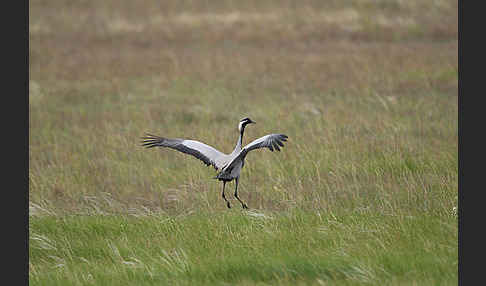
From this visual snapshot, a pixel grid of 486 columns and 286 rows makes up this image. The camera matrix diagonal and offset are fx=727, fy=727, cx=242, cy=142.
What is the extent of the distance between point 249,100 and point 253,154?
17.6ft

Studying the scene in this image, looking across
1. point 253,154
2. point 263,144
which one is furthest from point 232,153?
point 253,154

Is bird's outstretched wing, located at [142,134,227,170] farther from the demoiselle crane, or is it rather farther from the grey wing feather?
the grey wing feather

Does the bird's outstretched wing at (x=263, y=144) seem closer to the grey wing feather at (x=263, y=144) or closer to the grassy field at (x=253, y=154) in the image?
the grey wing feather at (x=263, y=144)

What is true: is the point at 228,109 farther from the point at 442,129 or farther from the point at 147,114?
the point at 442,129

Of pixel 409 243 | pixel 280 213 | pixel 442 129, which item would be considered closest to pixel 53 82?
pixel 442 129

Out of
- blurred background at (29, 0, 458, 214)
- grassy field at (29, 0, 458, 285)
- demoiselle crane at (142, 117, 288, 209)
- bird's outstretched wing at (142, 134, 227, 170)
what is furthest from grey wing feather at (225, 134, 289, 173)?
blurred background at (29, 0, 458, 214)

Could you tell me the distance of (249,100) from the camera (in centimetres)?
1616

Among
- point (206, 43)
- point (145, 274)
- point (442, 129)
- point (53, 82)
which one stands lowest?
point (145, 274)

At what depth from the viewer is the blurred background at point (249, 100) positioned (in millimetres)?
9305

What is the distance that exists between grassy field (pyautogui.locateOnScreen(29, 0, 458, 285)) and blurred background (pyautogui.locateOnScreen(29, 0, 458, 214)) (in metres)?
0.05

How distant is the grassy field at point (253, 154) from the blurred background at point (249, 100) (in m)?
0.05

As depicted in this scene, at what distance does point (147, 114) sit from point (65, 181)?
16.1 ft

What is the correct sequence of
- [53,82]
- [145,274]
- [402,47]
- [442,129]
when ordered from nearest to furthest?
[145,274] < [442,129] < [53,82] < [402,47]

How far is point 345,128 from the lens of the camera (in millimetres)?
12375
